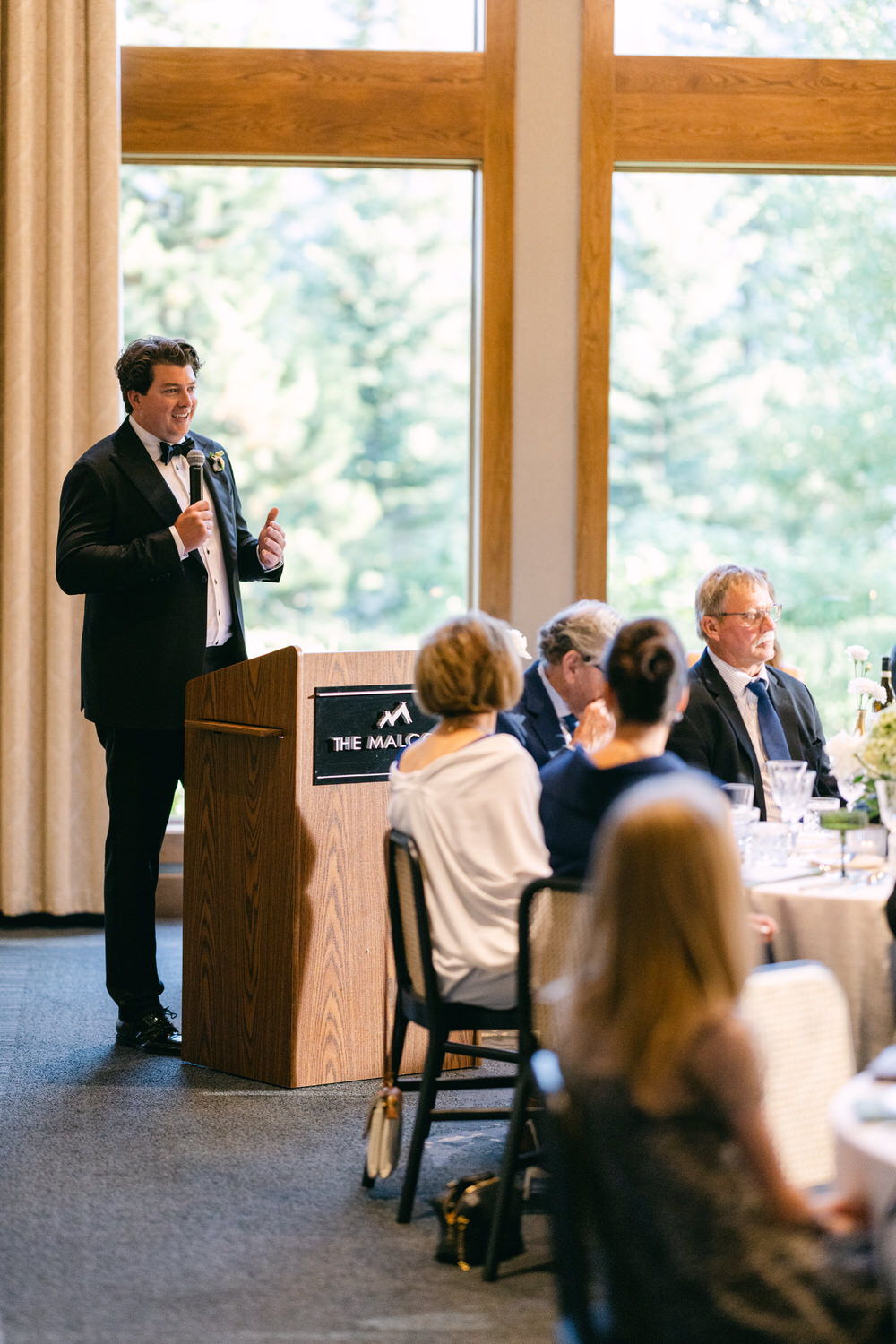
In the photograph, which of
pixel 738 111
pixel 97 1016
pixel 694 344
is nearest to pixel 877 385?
pixel 694 344

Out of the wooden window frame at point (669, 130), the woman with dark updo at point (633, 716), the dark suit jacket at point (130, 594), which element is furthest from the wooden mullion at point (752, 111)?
the woman with dark updo at point (633, 716)

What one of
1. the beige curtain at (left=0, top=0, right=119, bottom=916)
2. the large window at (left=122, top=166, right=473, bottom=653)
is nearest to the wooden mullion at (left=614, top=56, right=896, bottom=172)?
the large window at (left=122, top=166, right=473, bottom=653)

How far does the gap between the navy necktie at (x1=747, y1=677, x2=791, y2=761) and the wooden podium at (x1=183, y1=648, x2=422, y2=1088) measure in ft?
3.11

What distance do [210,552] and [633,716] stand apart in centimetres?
194

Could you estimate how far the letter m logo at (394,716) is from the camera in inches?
152

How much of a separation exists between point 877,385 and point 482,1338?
4615mm

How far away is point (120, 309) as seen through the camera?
18.9 feet

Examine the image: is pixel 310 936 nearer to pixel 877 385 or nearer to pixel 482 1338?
pixel 482 1338

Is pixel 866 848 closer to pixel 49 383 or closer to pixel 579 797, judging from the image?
pixel 579 797

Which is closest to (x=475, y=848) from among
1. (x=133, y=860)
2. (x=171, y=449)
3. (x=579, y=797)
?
(x=579, y=797)

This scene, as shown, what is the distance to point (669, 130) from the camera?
5797mm

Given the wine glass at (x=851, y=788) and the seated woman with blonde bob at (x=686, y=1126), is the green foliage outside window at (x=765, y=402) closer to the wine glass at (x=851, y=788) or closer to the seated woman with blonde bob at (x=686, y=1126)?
the wine glass at (x=851, y=788)

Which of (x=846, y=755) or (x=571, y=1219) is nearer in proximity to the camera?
(x=571, y=1219)

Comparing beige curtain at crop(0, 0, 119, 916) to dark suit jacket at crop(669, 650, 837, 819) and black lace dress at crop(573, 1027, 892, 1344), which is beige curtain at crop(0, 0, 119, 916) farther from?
black lace dress at crop(573, 1027, 892, 1344)
